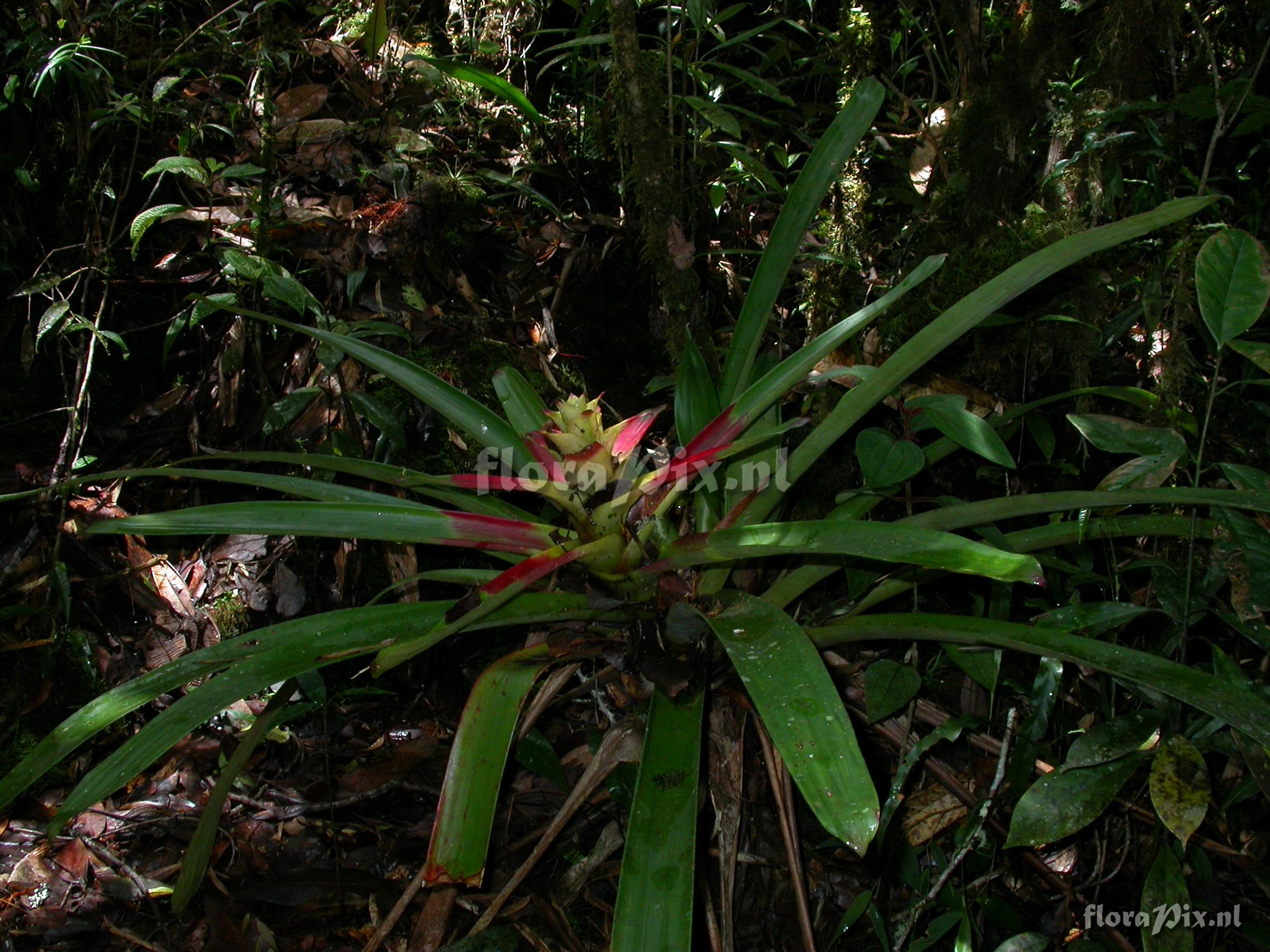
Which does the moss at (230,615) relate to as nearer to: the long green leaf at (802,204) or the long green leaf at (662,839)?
the long green leaf at (662,839)

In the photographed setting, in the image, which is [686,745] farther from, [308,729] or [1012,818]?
[308,729]

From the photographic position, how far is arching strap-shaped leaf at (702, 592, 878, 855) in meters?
0.82

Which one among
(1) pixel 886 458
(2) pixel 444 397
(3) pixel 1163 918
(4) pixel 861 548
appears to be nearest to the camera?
(4) pixel 861 548

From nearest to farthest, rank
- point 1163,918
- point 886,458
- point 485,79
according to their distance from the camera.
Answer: point 1163,918, point 886,458, point 485,79

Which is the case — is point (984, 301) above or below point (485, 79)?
below

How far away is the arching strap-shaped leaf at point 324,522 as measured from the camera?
1194mm

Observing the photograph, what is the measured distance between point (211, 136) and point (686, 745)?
7.43 ft

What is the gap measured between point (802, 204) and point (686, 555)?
68 centimetres

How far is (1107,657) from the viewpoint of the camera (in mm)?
1018

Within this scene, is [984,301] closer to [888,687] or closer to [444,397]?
[888,687]

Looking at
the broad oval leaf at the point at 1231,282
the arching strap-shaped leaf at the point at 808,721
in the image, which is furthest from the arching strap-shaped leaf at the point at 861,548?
the broad oval leaf at the point at 1231,282

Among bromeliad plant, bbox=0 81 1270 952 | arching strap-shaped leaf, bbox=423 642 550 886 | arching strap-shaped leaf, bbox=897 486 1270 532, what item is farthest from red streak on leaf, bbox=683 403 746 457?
arching strap-shaped leaf, bbox=423 642 550 886

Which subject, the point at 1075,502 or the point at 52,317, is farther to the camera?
the point at 52,317

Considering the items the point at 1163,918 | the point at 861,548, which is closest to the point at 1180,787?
the point at 1163,918
